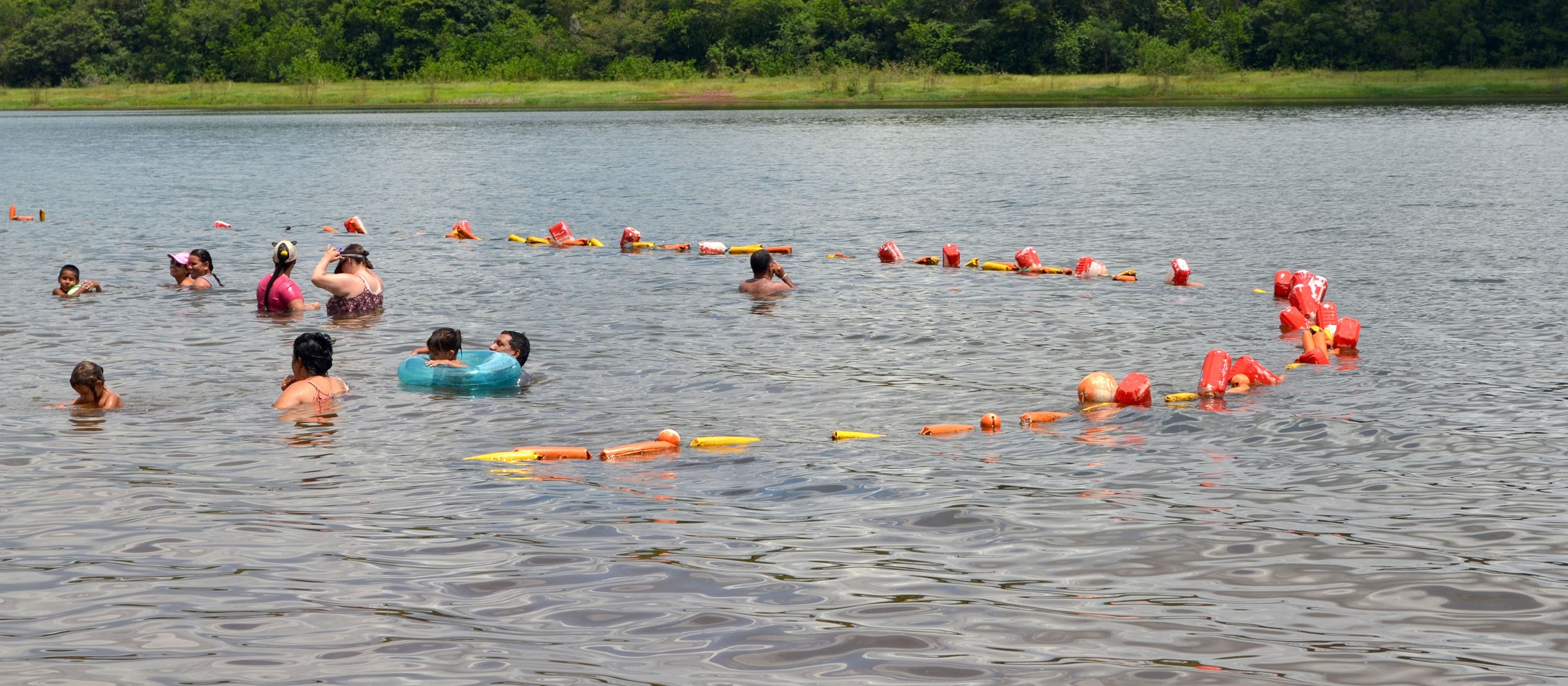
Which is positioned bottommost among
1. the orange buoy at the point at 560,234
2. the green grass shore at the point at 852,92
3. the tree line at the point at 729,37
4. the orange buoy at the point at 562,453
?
the orange buoy at the point at 562,453

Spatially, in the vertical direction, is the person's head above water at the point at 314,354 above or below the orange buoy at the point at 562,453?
above

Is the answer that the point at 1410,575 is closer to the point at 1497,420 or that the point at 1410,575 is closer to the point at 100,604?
the point at 1497,420

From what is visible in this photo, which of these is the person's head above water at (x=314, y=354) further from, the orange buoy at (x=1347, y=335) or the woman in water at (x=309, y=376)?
the orange buoy at (x=1347, y=335)

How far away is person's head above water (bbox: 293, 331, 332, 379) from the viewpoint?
14469 mm

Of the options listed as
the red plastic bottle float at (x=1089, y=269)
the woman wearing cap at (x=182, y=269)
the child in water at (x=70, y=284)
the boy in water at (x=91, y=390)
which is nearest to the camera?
the boy in water at (x=91, y=390)

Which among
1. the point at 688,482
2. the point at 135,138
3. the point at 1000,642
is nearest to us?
the point at 1000,642

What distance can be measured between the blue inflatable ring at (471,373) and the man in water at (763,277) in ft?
24.4

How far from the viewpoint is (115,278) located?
82.9 ft

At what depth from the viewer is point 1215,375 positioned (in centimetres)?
1441

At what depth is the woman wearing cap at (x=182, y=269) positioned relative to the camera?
2322 cm

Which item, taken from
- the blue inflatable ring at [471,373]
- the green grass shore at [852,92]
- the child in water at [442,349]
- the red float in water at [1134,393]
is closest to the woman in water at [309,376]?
the blue inflatable ring at [471,373]

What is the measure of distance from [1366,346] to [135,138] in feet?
227

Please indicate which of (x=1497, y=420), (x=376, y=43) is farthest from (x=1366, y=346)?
(x=376, y=43)

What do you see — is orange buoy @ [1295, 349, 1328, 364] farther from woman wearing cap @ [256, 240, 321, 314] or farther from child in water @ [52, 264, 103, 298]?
child in water @ [52, 264, 103, 298]
